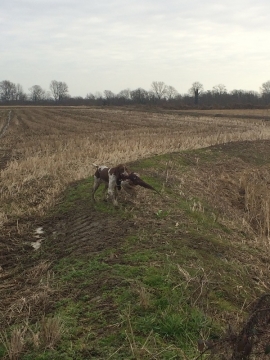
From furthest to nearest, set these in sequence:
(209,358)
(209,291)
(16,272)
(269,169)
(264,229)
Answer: (269,169)
(264,229)
(16,272)
(209,291)
(209,358)

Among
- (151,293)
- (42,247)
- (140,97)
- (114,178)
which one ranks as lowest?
(42,247)

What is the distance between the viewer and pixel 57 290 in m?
4.39

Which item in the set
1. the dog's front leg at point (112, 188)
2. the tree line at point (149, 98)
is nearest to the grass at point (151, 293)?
Result: the dog's front leg at point (112, 188)

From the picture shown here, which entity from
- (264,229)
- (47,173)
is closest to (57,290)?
(264,229)

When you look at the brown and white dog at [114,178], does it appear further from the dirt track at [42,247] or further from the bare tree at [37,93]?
the bare tree at [37,93]

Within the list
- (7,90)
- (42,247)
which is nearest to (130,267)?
(42,247)

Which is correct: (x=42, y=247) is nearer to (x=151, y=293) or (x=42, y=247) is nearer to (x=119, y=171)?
(x=119, y=171)

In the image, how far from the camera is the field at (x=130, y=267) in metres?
3.44

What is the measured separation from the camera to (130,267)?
4.76m

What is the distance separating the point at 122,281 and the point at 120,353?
1.17 metres

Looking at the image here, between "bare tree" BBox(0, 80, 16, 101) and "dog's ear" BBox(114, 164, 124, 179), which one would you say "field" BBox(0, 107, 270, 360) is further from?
"bare tree" BBox(0, 80, 16, 101)

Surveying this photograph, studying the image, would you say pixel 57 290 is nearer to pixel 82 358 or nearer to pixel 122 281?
pixel 122 281

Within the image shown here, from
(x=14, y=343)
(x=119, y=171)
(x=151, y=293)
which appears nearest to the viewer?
(x=14, y=343)

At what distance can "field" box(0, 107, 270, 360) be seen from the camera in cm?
344
